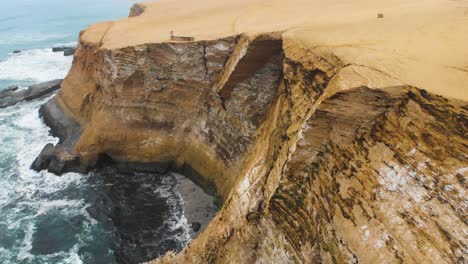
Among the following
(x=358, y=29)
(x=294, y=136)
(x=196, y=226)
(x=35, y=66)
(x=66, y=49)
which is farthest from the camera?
(x=66, y=49)

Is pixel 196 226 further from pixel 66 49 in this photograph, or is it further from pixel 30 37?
pixel 30 37

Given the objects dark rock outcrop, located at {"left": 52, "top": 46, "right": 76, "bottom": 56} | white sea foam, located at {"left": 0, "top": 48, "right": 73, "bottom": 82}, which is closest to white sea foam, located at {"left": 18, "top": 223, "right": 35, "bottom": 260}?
white sea foam, located at {"left": 0, "top": 48, "right": 73, "bottom": 82}

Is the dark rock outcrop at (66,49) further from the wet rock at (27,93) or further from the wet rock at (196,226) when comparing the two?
the wet rock at (196,226)

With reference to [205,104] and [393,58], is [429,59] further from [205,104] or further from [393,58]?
[205,104]

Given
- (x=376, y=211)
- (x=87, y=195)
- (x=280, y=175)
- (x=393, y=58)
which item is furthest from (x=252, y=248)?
(x=87, y=195)

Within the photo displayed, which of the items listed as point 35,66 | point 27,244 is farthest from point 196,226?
point 35,66

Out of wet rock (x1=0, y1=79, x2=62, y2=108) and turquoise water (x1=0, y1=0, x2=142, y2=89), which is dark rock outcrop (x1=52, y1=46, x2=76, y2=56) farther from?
wet rock (x1=0, y1=79, x2=62, y2=108)
